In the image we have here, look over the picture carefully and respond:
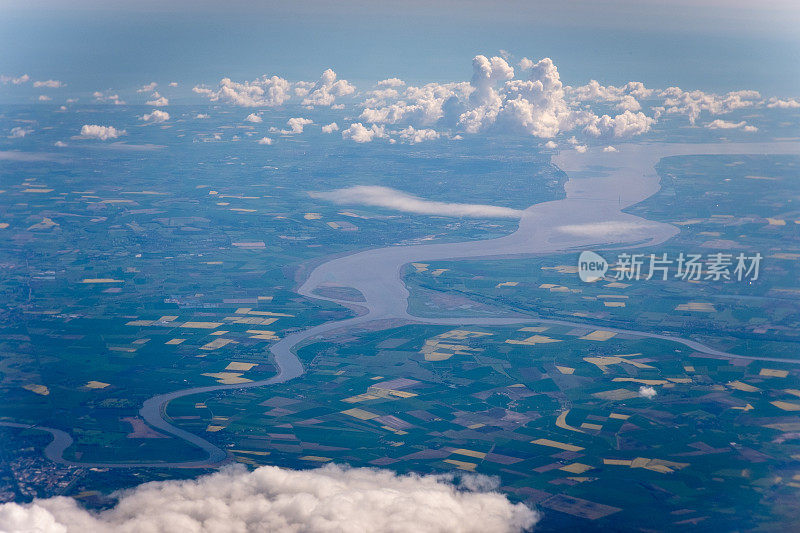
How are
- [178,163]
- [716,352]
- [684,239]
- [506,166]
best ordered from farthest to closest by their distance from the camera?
[178,163]
[506,166]
[684,239]
[716,352]

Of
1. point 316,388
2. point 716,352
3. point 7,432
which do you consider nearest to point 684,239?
point 716,352

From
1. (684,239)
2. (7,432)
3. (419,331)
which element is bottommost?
(7,432)

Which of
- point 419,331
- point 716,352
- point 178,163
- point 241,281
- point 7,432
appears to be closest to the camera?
point 7,432

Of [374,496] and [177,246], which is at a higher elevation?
[177,246]

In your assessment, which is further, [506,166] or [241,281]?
[506,166]

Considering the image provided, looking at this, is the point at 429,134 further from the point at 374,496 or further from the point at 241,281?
the point at 374,496

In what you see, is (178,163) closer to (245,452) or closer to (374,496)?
(245,452)
